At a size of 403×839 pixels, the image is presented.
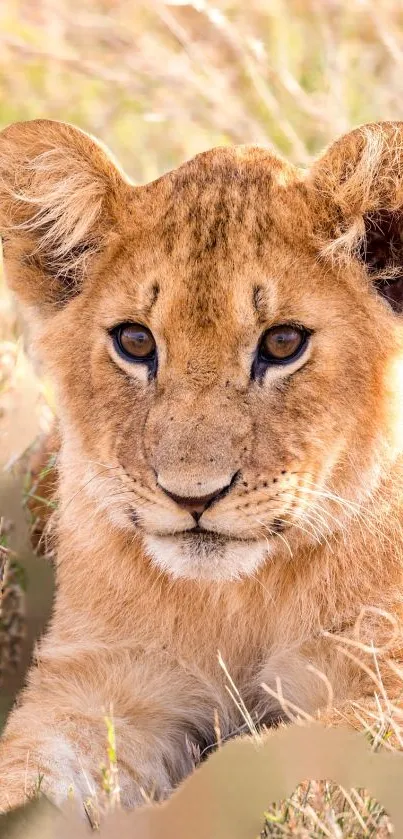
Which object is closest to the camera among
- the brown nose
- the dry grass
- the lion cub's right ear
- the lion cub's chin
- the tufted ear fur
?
the brown nose

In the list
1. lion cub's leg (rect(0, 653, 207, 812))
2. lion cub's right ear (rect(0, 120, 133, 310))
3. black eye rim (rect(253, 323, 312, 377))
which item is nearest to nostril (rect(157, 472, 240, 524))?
black eye rim (rect(253, 323, 312, 377))

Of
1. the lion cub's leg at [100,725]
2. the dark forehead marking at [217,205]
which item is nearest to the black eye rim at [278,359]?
the dark forehead marking at [217,205]

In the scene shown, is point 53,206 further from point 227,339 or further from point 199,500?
point 199,500

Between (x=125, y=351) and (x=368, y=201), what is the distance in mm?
590

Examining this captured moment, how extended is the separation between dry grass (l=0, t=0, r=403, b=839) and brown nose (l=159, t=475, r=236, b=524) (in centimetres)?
249

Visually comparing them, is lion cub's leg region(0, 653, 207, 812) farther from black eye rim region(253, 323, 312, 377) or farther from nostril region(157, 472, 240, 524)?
black eye rim region(253, 323, 312, 377)

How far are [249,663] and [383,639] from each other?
0.33 meters

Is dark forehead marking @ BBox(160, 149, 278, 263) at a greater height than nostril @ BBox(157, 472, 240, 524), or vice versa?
dark forehead marking @ BBox(160, 149, 278, 263)

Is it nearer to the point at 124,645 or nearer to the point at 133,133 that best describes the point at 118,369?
the point at 124,645

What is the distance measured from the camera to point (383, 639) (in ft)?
8.18

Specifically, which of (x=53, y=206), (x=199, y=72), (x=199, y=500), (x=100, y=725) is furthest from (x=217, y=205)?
(x=199, y=72)

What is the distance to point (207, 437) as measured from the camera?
90.7 inches

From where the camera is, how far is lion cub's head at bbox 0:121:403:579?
2.35m

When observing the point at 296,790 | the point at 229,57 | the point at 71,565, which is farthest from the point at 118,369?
the point at 229,57
